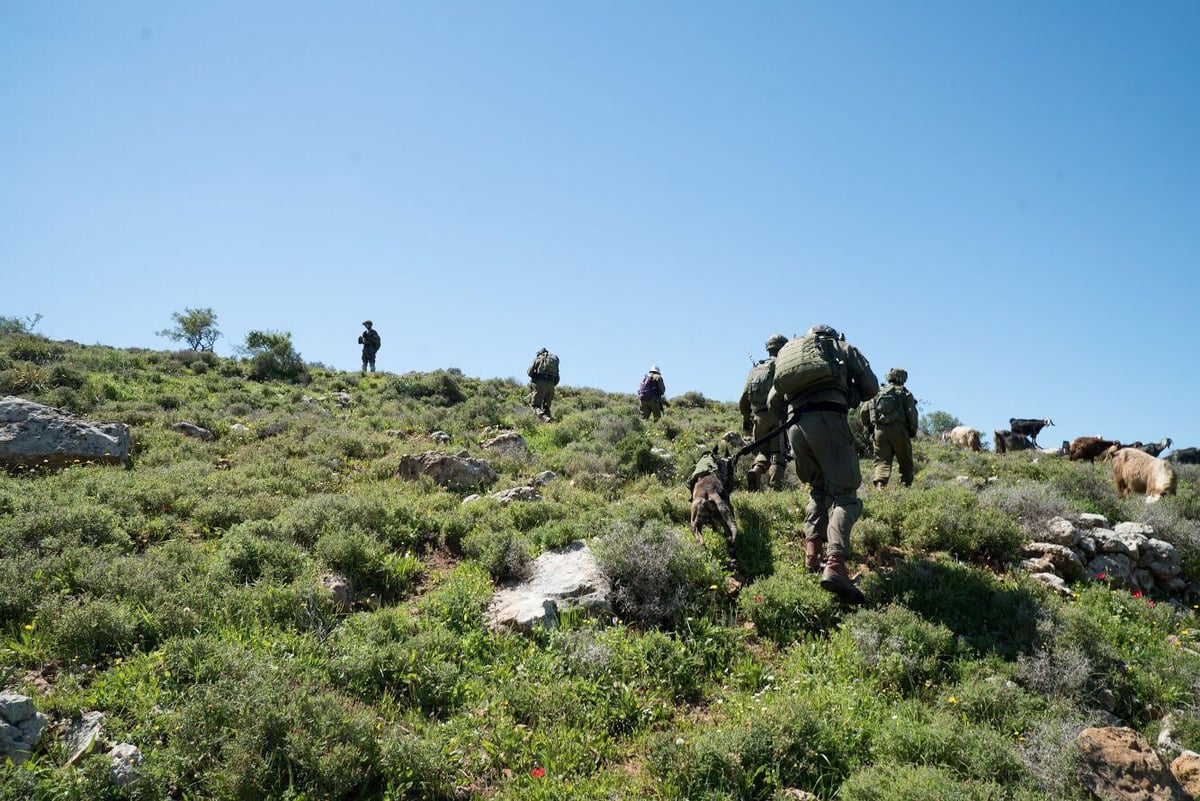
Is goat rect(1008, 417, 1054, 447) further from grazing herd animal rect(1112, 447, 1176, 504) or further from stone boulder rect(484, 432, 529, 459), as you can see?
stone boulder rect(484, 432, 529, 459)

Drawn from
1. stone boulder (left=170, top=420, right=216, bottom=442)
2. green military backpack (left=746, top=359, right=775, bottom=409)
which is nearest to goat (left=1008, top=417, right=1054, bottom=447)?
green military backpack (left=746, top=359, right=775, bottom=409)

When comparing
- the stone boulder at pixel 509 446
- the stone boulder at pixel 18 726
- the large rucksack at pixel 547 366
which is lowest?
the stone boulder at pixel 18 726

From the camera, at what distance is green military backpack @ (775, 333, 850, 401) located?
5.62 m

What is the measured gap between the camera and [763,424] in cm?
907

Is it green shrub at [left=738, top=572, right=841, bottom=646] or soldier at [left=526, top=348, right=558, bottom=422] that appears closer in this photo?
green shrub at [left=738, top=572, right=841, bottom=646]

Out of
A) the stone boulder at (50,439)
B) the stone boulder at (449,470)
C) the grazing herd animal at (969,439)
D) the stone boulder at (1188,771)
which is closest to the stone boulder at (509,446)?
the stone boulder at (449,470)

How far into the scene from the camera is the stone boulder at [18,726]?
10.7 feet

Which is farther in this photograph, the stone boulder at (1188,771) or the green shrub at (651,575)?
the green shrub at (651,575)

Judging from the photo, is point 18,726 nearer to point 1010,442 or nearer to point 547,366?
point 547,366

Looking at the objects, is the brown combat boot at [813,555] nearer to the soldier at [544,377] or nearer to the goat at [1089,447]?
the soldier at [544,377]

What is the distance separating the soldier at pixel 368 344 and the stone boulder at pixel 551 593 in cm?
1711

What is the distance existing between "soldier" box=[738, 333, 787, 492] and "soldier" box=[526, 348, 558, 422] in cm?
712

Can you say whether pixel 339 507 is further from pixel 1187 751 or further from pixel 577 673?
pixel 1187 751

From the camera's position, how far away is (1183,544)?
700cm
